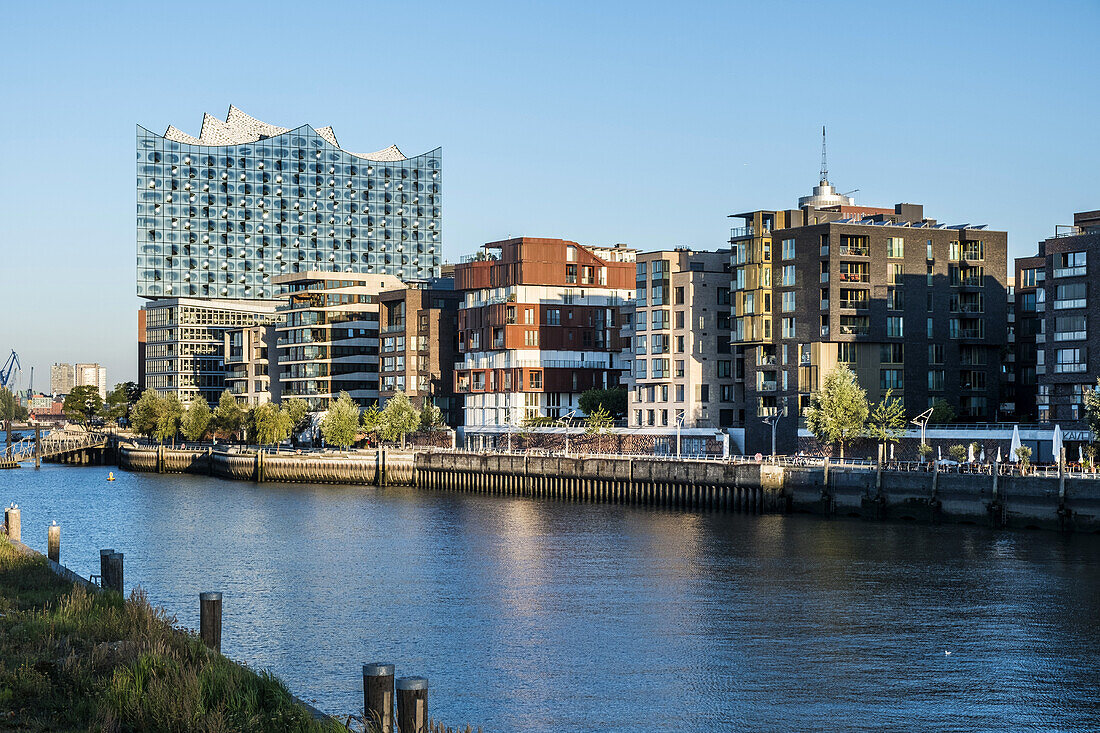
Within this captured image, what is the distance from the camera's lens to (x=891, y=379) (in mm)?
130000

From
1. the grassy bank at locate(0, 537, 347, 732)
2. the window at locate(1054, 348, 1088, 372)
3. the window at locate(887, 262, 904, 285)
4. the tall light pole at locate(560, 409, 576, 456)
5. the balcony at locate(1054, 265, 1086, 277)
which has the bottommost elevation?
the grassy bank at locate(0, 537, 347, 732)

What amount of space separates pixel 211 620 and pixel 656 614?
29.8 metres

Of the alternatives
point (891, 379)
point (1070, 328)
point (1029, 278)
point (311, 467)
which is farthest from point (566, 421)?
point (1070, 328)

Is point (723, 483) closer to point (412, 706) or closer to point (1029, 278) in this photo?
point (1029, 278)

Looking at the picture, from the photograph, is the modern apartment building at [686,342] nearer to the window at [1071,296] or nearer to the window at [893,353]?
the window at [893,353]

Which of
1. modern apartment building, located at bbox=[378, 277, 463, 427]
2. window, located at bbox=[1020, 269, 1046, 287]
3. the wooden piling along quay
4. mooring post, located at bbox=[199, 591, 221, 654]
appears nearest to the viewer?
mooring post, located at bbox=[199, 591, 221, 654]

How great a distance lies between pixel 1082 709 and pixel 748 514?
6470cm

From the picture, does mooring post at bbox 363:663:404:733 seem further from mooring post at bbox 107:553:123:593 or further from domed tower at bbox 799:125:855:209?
domed tower at bbox 799:125:855:209

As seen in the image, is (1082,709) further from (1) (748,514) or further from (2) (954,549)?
(1) (748,514)

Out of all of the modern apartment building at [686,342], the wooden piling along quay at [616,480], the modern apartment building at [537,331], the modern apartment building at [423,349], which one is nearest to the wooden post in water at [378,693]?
the wooden piling along quay at [616,480]

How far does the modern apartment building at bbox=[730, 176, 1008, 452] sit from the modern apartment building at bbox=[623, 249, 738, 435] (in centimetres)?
883

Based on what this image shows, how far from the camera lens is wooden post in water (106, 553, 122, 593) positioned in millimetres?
39281

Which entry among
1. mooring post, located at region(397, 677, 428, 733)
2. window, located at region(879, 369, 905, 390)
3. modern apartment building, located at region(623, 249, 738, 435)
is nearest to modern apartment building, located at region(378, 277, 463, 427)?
modern apartment building, located at region(623, 249, 738, 435)

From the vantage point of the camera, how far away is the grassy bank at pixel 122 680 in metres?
23.3
